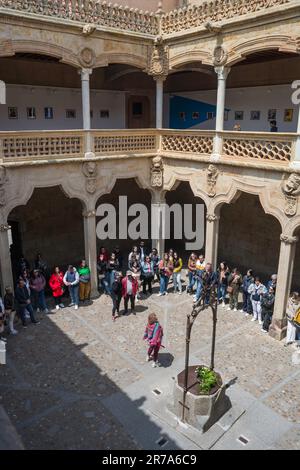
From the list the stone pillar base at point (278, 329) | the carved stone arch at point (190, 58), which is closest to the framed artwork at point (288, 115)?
the carved stone arch at point (190, 58)

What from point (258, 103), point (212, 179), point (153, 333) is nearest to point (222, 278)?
point (212, 179)

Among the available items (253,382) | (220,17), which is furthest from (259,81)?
(253,382)

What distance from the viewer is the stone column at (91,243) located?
1340cm

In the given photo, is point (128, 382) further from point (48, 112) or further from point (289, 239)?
point (48, 112)

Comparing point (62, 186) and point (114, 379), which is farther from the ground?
point (62, 186)

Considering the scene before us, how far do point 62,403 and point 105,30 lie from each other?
10.6 meters

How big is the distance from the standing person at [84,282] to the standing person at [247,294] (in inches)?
204

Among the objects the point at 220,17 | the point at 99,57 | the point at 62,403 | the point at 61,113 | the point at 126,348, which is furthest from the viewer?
the point at 61,113

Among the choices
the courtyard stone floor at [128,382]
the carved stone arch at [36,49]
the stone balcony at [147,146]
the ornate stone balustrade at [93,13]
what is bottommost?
the courtyard stone floor at [128,382]

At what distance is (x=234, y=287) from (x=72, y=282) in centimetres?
526

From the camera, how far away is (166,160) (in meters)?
14.2

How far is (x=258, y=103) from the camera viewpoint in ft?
46.6

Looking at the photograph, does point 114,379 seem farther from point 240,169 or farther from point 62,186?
point 240,169

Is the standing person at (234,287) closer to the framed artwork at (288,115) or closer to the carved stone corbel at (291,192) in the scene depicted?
the carved stone corbel at (291,192)
